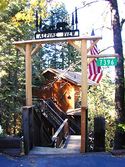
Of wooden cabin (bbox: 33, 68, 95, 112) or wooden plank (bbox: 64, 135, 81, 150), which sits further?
wooden cabin (bbox: 33, 68, 95, 112)

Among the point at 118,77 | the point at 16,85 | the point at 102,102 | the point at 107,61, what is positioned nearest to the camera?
the point at 107,61

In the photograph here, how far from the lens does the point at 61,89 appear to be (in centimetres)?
3988

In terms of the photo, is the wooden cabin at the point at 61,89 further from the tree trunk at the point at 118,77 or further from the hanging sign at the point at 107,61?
the hanging sign at the point at 107,61

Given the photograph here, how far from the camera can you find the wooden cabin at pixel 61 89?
37709 mm

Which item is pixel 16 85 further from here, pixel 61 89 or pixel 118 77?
pixel 118 77

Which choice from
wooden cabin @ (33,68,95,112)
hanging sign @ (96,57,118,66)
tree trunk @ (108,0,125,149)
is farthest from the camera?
wooden cabin @ (33,68,95,112)

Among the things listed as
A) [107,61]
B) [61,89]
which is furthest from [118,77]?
[61,89]

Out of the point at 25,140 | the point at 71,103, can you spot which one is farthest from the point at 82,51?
the point at 71,103

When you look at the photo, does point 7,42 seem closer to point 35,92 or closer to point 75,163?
point 35,92

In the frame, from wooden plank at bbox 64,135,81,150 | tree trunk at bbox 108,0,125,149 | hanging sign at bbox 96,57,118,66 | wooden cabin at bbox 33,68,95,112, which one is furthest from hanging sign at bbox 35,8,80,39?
wooden cabin at bbox 33,68,95,112

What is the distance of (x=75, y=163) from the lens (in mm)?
8195

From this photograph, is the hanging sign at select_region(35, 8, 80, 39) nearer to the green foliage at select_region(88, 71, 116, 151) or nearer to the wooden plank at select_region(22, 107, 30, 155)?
the wooden plank at select_region(22, 107, 30, 155)

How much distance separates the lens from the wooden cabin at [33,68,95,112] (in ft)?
124

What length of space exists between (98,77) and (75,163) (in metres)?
6.43
